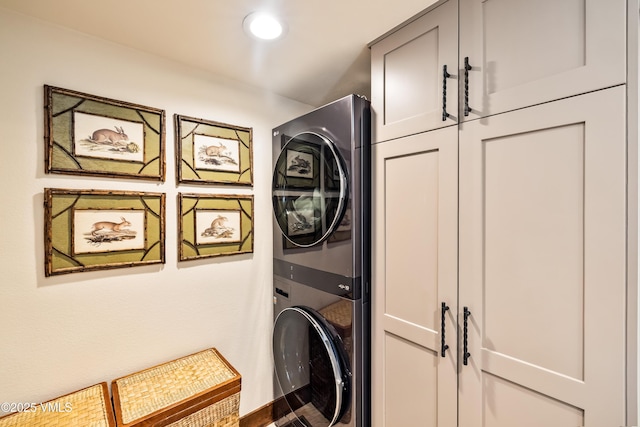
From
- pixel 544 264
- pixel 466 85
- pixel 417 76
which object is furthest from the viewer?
pixel 417 76

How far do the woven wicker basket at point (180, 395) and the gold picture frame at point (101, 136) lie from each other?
1.03m

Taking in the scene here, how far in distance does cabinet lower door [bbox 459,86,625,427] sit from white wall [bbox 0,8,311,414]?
1.34 meters

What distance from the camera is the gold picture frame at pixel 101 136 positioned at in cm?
124

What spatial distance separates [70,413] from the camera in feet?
3.71

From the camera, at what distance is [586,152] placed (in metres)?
0.79

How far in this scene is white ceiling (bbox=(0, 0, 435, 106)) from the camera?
1.12m

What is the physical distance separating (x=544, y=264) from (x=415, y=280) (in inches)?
18.2

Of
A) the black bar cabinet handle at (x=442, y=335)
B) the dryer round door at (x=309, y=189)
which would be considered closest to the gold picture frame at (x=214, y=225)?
the dryer round door at (x=309, y=189)

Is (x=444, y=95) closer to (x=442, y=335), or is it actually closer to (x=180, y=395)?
(x=442, y=335)

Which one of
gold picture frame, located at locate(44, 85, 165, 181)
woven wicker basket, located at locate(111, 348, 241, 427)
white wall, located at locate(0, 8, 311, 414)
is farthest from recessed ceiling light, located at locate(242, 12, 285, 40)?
woven wicker basket, located at locate(111, 348, 241, 427)

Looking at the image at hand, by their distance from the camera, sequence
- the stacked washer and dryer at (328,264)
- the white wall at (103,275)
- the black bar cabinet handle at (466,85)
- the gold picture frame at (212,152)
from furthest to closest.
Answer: the gold picture frame at (212,152), the stacked washer and dryer at (328,264), the white wall at (103,275), the black bar cabinet handle at (466,85)

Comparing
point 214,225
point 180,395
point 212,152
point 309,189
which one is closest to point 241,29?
point 212,152

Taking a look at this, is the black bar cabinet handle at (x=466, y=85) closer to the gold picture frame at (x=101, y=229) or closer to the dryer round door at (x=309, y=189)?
the dryer round door at (x=309, y=189)

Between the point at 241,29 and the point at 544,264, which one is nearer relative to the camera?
the point at 544,264
